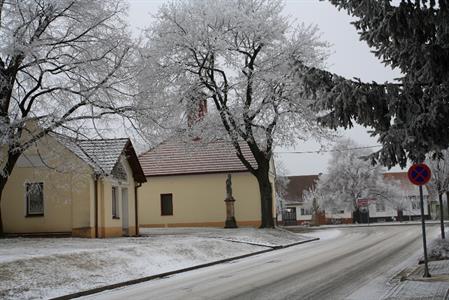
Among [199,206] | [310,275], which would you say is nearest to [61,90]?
[310,275]

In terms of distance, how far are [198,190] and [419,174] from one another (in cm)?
3252

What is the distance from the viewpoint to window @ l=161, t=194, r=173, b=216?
151 feet

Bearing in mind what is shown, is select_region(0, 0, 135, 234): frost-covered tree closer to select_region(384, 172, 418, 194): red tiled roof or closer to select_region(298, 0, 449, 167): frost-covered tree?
select_region(298, 0, 449, 167): frost-covered tree

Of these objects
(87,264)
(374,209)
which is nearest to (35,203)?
(87,264)

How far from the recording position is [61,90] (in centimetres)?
2302

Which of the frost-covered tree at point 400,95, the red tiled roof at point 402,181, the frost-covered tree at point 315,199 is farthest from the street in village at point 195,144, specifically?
the red tiled roof at point 402,181

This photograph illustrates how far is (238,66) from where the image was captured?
120 ft

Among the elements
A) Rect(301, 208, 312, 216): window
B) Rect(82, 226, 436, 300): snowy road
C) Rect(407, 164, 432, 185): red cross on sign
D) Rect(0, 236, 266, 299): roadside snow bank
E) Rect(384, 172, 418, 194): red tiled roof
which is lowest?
Rect(301, 208, 312, 216): window

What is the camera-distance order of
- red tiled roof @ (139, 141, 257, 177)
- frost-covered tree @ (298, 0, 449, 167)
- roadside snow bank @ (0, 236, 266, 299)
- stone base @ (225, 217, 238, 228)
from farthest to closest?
red tiled roof @ (139, 141, 257, 177) → stone base @ (225, 217, 238, 228) → roadside snow bank @ (0, 236, 266, 299) → frost-covered tree @ (298, 0, 449, 167)

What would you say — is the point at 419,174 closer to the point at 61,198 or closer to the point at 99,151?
the point at 99,151

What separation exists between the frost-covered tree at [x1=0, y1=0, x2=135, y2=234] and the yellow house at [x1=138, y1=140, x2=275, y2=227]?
66.9 ft

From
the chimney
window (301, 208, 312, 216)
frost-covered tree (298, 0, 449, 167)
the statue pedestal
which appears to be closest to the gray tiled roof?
the chimney

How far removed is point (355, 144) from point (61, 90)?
65187 millimetres

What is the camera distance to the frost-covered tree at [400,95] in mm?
9797
